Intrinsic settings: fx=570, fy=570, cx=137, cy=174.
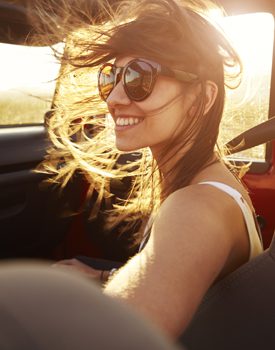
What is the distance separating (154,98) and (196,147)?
169 millimetres

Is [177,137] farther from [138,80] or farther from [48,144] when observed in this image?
[48,144]

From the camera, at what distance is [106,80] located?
1.55m

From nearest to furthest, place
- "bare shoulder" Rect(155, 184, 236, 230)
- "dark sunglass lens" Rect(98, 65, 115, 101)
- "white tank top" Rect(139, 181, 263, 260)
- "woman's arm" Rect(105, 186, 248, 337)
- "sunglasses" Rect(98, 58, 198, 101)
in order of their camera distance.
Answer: "woman's arm" Rect(105, 186, 248, 337) < "bare shoulder" Rect(155, 184, 236, 230) < "white tank top" Rect(139, 181, 263, 260) < "sunglasses" Rect(98, 58, 198, 101) < "dark sunglass lens" Rect(98, 65, 115, 101)

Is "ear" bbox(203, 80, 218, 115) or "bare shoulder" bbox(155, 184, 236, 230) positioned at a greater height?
"ear" bbox(203, 80, 218, 115)

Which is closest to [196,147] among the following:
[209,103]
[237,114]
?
[209,103]

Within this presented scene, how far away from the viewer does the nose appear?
1.46 meters

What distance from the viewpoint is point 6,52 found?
9.78 feet

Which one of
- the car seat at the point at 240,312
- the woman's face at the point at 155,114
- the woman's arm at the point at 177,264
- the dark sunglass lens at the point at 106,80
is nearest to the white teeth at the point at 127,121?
the woman's face at the point at 155,114

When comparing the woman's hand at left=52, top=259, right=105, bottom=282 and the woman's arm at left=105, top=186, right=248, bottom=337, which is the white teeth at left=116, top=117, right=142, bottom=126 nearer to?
the woman's arm at left=105, top=186, right=248, bottom=337

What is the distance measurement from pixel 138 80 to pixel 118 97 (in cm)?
12

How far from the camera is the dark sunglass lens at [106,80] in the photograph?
59.7 inches

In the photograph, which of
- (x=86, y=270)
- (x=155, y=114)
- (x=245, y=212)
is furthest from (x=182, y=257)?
(x=86, y=270)

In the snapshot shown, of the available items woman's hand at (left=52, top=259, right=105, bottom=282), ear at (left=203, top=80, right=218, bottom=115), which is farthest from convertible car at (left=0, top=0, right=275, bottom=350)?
woman's hand at (left=52, top=259, right=105, bottom=282)

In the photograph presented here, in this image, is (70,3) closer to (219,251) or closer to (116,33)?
(116,33)
